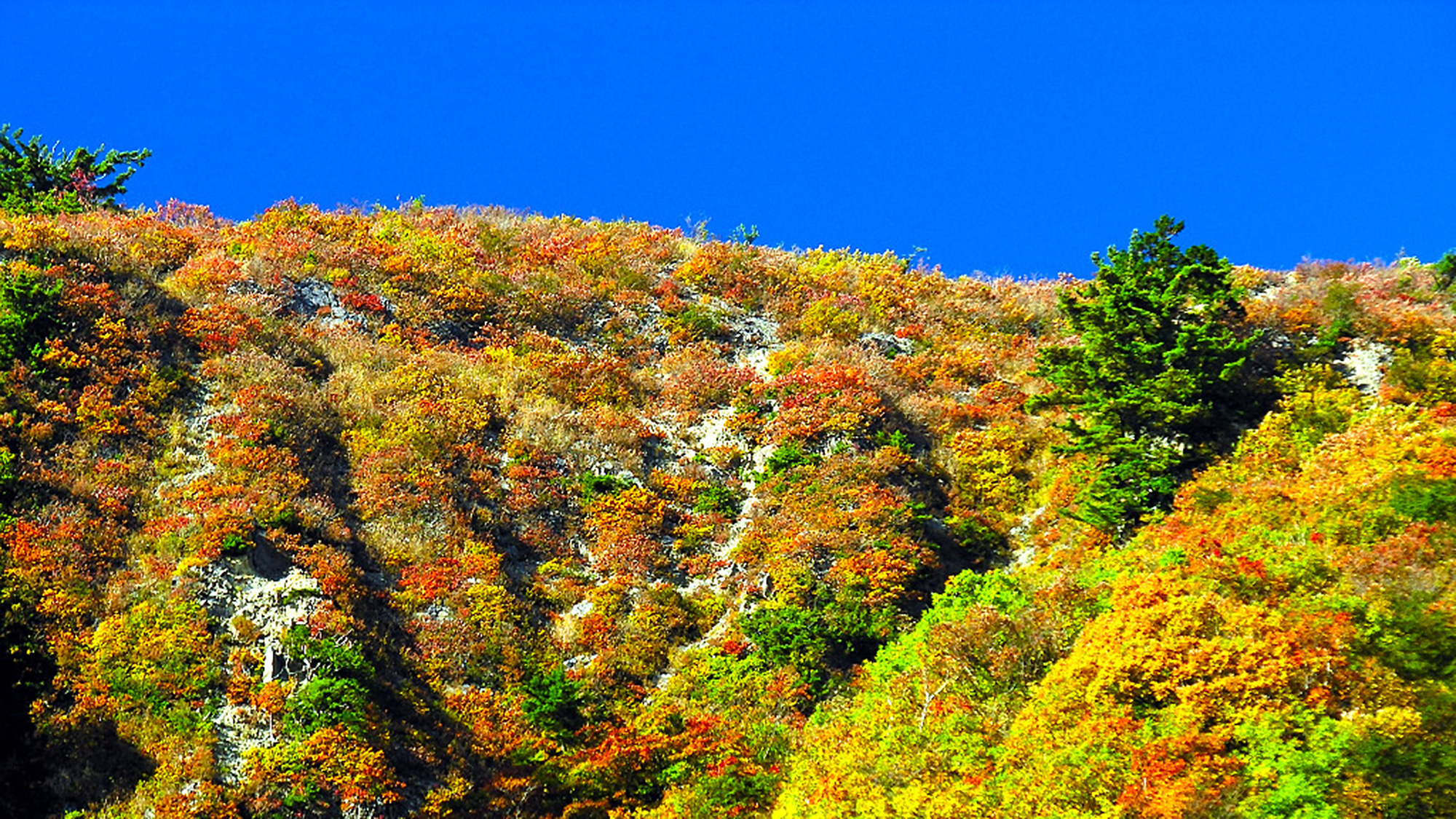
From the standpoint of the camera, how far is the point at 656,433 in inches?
1192

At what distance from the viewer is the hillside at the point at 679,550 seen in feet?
51.6

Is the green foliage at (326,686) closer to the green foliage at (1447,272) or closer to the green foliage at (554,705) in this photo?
the green foliage at (554,705)

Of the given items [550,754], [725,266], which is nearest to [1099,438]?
[550,754]

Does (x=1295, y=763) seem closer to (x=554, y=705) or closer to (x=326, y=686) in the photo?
(x=554, y=705)

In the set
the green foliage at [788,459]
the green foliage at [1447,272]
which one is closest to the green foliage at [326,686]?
the green foliage at [788,459]

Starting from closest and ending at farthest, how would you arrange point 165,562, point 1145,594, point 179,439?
point 1145,594 < point 165,562 < point 179,439

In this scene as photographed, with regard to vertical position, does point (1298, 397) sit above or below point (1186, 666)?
above

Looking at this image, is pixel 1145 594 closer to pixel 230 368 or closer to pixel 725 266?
pixel 230 368

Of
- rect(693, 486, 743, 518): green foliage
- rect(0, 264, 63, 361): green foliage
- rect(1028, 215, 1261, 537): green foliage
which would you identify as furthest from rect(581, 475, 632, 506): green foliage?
rect(0, 264, 63, 361): green foliage

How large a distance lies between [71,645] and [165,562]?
2.53m

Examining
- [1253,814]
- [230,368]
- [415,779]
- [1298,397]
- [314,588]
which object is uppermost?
[1298,397]

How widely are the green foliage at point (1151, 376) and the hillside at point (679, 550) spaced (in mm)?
187

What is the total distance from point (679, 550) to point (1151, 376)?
12.5 m

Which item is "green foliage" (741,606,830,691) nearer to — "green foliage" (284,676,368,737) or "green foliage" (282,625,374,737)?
"green foliage" (282,625,374,737)
